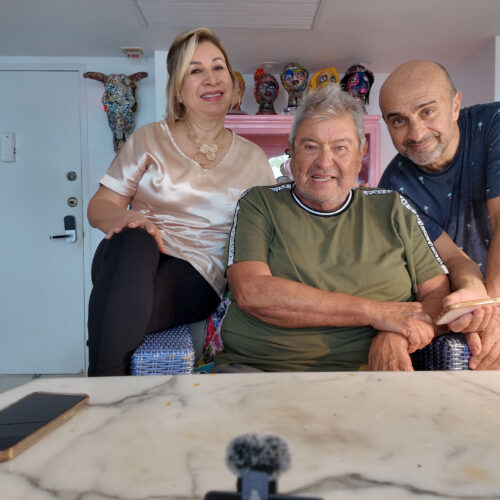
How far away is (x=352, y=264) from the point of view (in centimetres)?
146

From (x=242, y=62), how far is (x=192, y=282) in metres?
2.66

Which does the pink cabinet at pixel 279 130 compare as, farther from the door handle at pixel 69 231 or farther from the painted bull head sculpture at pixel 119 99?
the door handle at pixel 69 231

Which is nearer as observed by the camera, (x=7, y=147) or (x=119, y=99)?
(x=119, y=99)

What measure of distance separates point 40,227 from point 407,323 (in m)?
3.38

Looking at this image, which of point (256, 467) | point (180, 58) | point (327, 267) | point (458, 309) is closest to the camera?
point (256, 467)

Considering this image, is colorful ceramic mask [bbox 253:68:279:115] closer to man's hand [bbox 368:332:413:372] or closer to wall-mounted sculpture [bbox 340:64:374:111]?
wall-mounted sculpture [bbox 340:64:374:111]

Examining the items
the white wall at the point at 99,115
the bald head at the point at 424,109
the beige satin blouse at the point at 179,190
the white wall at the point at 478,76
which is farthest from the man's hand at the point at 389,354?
the white wall at the point at 99,115

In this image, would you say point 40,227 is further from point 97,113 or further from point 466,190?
point 466,190

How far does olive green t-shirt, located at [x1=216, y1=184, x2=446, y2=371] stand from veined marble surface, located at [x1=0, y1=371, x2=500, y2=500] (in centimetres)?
43

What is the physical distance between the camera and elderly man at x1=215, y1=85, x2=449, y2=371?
1.36m

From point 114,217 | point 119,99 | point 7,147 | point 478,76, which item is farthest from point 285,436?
point 7,147

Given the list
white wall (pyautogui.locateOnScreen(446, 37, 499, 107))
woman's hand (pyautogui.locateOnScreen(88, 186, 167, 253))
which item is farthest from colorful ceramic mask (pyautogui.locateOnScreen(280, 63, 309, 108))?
woman's hand (pyautogui.locateOnScreen(88, 186, 167, 253))

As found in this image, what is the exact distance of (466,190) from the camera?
1766 mm

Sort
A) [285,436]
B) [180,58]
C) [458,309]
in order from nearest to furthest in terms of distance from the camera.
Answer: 1. [285,436]
2. [458,309]
3. [180,58]
